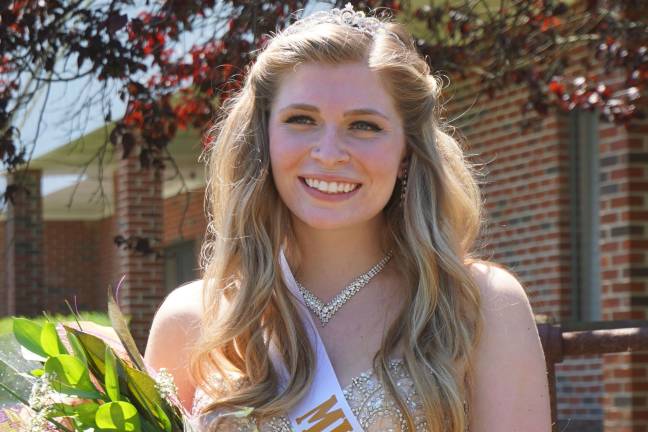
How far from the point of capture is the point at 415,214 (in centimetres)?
282

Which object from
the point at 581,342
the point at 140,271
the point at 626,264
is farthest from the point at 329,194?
the point at 140,271

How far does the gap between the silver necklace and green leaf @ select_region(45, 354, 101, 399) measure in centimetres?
77

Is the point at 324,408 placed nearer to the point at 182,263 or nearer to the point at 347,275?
the point at 347,275

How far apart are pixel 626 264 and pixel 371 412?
14.3 ft

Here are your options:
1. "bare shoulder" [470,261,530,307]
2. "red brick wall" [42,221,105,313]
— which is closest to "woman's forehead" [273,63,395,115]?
"bare shoulder" [470,261,530,307]

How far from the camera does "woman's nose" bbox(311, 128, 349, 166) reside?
8.79 feet

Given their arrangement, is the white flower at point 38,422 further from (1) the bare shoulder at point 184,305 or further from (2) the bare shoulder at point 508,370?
(2) the bare shoulder at point 508,370

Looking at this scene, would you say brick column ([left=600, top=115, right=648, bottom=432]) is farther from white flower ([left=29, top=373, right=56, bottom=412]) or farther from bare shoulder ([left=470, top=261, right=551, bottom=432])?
white flower ([left=29, top=373, right=56, bottom=412])

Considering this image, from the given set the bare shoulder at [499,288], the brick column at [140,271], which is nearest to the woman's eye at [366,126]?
the bare shoulder at [499,288]

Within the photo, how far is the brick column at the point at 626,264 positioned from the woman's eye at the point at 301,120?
4264mm

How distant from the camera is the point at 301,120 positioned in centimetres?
277

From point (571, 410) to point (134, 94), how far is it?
14.3 ft

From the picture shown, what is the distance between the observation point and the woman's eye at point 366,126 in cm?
272

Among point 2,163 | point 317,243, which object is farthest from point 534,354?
point 2,163
